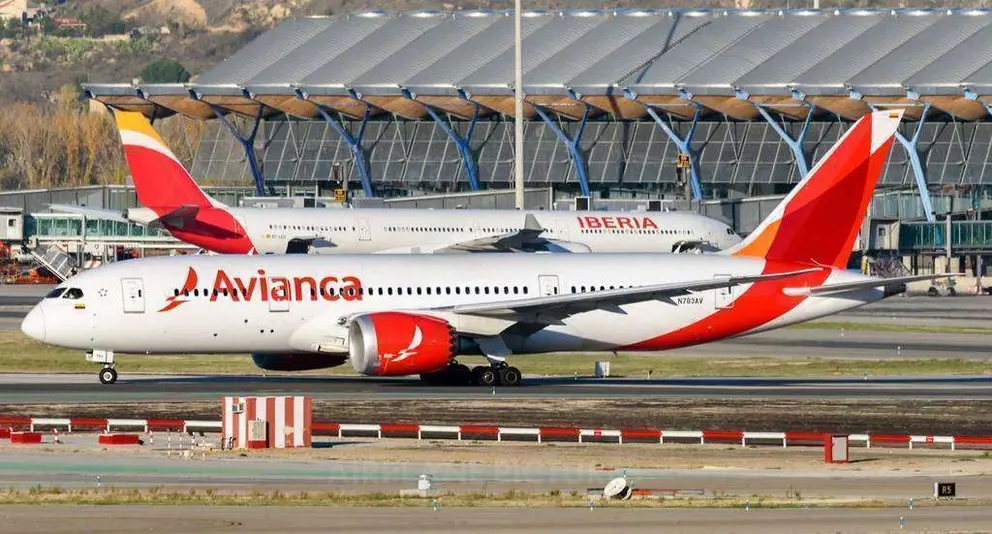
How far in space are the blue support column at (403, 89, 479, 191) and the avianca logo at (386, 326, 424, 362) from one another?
97.1m

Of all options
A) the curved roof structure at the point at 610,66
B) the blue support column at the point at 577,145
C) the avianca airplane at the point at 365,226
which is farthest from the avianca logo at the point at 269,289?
the blue support column at the point at 577,145

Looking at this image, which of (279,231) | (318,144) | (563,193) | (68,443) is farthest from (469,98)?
(68,443)

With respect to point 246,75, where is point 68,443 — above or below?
below

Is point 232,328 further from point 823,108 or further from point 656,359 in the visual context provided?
point 823,108

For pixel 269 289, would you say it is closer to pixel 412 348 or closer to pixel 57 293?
pixel 412 348

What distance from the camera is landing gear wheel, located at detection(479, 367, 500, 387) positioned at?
48906 mm

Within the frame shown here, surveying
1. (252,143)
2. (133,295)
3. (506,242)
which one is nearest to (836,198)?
(133,295)

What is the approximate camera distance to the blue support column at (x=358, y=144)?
487ft

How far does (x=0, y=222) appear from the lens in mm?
136125

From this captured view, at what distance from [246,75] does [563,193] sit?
27.7 meters

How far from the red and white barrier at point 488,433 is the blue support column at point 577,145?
341ft

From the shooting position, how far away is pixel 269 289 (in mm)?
48062

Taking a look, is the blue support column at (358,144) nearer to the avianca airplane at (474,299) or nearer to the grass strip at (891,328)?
the grass strip at (891,328)

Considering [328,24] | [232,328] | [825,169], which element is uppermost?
[328,24]
